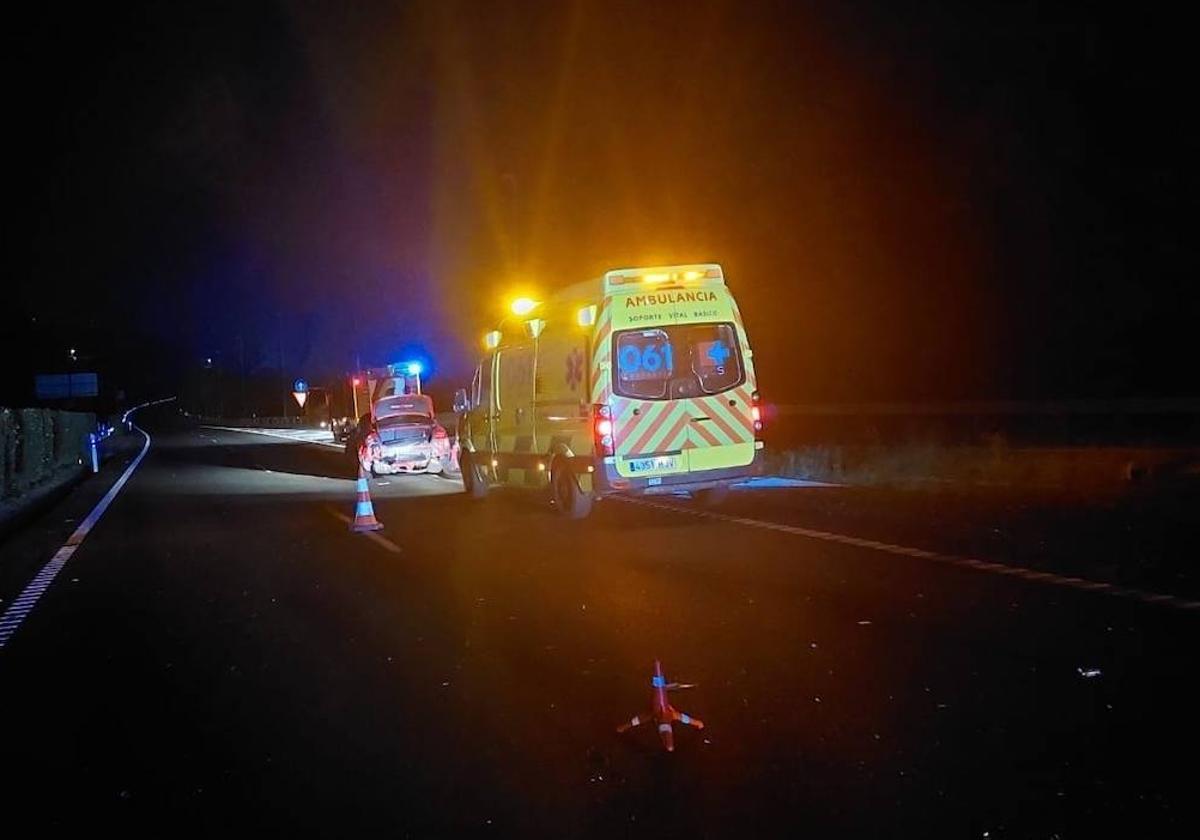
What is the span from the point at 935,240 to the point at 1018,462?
2135 centimetres

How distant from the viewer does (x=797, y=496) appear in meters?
16.0

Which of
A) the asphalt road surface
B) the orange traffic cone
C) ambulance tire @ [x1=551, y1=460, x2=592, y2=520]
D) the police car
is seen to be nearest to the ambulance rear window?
ambulance tire @ [x1=551, y1=460, x2=592, y2=520]

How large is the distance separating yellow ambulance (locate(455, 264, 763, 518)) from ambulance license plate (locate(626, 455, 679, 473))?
1 cm

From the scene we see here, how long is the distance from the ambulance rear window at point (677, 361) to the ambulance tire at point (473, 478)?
16.7ft

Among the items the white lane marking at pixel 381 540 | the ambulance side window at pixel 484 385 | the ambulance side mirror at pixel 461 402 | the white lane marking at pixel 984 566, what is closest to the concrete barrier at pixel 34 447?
the ambulance side mirror at pixel 461 402

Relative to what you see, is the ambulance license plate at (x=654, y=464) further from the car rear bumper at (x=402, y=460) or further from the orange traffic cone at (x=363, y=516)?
the car rear bumper at (x=402, y=460)

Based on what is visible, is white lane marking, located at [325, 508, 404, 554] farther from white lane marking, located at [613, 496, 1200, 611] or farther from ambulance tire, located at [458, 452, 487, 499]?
white lane marking, located at [613, 496, 1200, 611]

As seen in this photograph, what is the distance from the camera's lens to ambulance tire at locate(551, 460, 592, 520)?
14.1 m

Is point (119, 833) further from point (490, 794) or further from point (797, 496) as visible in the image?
point (797, 496)

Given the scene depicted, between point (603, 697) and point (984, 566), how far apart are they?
469 cm

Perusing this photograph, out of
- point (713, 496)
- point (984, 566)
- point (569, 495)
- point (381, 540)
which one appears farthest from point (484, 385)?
point (984, 566)

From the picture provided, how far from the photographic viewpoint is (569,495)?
14211mm

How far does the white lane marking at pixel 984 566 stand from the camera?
8055 mm

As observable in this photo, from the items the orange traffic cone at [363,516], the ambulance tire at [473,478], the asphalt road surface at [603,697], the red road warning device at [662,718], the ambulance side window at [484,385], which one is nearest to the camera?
the asphalt road surface at [603,697]
